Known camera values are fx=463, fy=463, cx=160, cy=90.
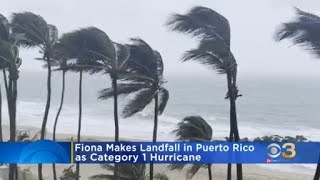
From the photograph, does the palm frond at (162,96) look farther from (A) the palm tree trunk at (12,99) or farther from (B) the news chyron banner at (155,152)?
(A) the palm tree trunk at (12,99)

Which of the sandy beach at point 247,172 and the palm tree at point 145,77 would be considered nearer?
the palm tree at point 145,77

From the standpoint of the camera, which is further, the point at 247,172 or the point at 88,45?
the point at 247,172

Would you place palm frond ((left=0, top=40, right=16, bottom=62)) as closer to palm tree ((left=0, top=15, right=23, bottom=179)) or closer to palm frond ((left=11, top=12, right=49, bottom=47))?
palm tree ((left=0, top=15, right=23, bottom=179))

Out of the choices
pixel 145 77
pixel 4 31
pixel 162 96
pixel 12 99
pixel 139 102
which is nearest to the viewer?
pixel 145 77

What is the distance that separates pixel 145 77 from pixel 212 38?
7.90ft

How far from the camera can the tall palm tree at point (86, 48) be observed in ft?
46.1

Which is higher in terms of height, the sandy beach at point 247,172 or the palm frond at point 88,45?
the palm frond at point 88,45

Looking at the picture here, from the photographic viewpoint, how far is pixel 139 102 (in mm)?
13547

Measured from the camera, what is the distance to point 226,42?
12047 mm

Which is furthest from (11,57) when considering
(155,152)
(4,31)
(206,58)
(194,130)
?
(206,58)

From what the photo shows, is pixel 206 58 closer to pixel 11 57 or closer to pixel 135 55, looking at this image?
pixel 135 55

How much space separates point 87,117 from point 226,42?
63.7m

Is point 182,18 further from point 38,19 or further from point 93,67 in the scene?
point 38,19

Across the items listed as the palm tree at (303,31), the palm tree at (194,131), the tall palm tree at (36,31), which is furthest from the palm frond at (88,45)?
the palm tree at (303,31)
